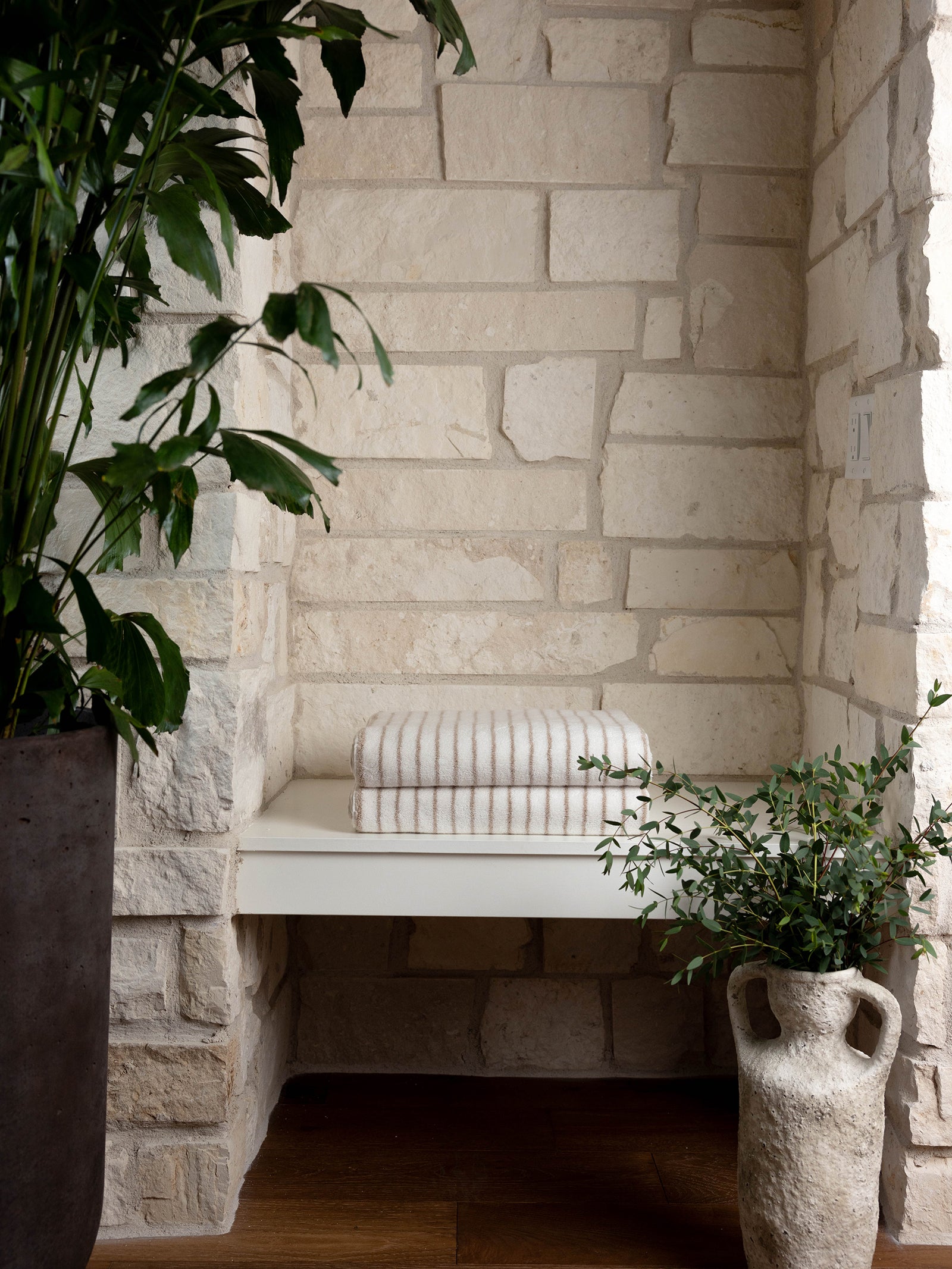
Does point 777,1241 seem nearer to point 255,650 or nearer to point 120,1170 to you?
point 120,1170

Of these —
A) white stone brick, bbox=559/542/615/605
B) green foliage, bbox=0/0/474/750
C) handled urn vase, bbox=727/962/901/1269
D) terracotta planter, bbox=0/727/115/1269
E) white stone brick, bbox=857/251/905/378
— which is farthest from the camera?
white stone brick, bbox=559/542/615/605

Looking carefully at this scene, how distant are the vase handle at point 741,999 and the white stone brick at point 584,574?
77cm

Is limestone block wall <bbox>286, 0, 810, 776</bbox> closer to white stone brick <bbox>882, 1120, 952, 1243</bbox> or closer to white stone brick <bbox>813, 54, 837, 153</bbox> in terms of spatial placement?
white stone brick <bbox>813, 54, 837, 153</bbox>

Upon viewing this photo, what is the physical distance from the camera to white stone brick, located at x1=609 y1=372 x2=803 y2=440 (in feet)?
6.35

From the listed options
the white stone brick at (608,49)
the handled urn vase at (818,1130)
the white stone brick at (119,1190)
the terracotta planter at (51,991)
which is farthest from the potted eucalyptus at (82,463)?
the handled urn vase at (818,1130)

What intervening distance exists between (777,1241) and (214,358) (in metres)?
1.28

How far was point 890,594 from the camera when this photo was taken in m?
1.54

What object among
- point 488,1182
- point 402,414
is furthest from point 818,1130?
point 402,414

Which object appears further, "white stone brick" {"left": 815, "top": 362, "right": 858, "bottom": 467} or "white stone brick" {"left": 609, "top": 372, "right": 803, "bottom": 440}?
"white stone brick" {"left": 609, "top": 372, "right": 803, "bottom": 440}

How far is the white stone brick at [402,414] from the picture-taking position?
6.31 feet

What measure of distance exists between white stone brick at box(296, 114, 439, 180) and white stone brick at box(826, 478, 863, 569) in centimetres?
97

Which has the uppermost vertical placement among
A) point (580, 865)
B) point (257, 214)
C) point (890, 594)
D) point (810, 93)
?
point (810, 93)

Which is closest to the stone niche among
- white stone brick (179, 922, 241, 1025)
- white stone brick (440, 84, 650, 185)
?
white stone brick (440, 84, 650, 185)

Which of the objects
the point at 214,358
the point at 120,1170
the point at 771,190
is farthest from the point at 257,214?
the point at 120,1170
